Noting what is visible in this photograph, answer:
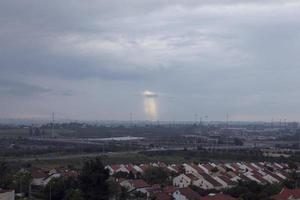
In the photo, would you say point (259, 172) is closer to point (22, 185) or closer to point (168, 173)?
point (168, 173)

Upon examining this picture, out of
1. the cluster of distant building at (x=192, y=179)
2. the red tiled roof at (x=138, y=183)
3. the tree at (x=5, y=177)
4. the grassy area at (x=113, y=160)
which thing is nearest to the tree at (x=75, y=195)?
the cluster of distant building at (x=192, y=179)

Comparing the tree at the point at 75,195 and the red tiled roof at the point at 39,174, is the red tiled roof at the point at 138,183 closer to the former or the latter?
the red tiled roof at the point at 39,174

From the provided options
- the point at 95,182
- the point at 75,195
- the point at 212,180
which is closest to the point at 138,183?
the point at 212,180

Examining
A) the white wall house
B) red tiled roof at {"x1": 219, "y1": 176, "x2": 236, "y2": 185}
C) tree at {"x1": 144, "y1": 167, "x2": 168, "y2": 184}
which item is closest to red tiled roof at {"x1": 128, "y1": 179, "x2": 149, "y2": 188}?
tree at {"x1": 144, "y1": 167, "x2": 168, "y2": 184}

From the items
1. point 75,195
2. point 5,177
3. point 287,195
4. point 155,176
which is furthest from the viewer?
point 155,176

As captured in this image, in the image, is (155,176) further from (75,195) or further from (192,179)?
(75,195)

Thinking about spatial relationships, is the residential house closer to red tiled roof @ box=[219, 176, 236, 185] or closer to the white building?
red tiled roof @ box=[219, 176, 236, 185]
